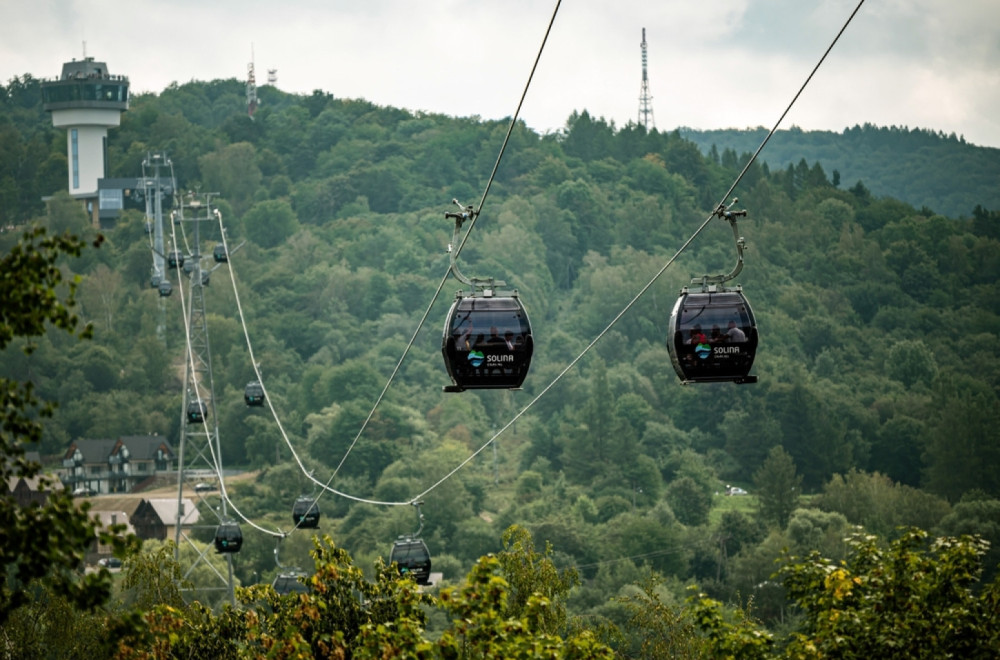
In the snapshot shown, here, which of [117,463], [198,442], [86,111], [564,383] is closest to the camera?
[117,463]

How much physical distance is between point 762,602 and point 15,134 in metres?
126

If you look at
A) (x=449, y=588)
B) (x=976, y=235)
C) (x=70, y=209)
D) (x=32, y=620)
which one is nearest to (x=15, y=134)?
(x=70, y=209)

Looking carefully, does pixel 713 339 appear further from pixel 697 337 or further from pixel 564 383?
pixel 564 383

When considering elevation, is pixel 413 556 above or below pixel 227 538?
above

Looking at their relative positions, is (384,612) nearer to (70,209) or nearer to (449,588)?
(449,588)

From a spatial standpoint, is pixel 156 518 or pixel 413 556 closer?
pixel 413 556

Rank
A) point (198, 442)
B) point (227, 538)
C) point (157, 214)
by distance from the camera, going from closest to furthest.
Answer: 1. point (227, 538)
2. point (198, 442)
3. point (157, 214)

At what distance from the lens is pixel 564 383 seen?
147625 millimetres

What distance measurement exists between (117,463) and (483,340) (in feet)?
349

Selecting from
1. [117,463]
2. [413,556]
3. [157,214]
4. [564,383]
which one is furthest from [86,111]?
[413,556]

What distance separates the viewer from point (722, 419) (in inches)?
5581

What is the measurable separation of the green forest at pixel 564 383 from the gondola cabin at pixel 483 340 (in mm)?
5507

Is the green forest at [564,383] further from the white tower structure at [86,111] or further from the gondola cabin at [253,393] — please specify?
the gondola cabin at [253,393]

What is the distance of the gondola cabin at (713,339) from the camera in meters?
22.9
